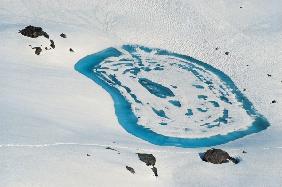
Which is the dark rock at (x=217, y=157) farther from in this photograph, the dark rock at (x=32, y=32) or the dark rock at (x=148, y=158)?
the dark rock at (x=32, y=32)

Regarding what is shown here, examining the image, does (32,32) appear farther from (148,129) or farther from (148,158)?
(148,158)

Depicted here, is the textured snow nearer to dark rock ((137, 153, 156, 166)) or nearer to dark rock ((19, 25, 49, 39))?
dark rock ((19, 25, 49, 39))

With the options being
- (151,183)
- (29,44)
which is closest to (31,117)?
(151,183)

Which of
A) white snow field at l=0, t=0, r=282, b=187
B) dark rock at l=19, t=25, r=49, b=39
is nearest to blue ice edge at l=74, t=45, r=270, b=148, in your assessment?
white snow field at l=0, t=0, r=282, b=187

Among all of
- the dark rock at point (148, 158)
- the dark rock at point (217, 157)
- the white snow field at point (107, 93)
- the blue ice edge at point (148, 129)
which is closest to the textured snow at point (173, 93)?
the blue ice edge at point (148, 129)

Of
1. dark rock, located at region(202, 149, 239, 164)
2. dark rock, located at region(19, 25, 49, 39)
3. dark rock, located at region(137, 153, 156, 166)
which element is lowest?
dark rock, located at region(137, 153, 156, 166)
